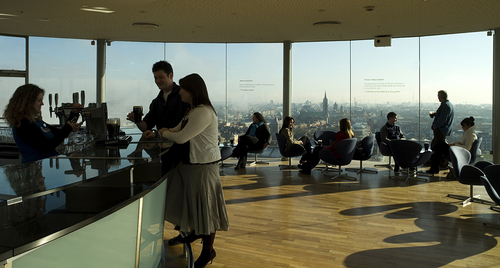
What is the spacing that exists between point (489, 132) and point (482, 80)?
133 centimetres

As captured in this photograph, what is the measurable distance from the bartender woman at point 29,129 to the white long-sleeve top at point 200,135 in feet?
3.22

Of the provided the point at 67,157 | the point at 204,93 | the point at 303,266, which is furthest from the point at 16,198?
A: the point at 303,266

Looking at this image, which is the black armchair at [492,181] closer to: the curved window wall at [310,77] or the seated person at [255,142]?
the seated person at [255,142]

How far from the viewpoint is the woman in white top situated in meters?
3.03

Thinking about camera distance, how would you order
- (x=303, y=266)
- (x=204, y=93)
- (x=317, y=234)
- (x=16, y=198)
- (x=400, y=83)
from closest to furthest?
1. (x=16, y=198)
2. (x=204, y=93)
3. (x=303, y=266)
4. (x=317, y=234)
5. (x=400, y=83)

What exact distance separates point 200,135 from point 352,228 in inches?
104

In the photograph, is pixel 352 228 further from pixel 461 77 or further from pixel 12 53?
pixel 12 53

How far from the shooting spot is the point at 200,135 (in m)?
3.03

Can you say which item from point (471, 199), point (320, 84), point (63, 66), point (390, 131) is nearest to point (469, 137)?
point (471, 199)

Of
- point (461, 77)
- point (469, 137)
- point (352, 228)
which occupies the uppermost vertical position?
point (461, 77)

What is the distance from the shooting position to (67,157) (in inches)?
93.1

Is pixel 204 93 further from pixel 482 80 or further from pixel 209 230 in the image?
pixel 482 80

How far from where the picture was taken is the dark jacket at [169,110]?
11.7ft

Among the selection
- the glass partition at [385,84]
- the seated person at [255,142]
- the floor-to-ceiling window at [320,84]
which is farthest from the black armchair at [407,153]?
the floor-to-ceiling window at [320,84]
